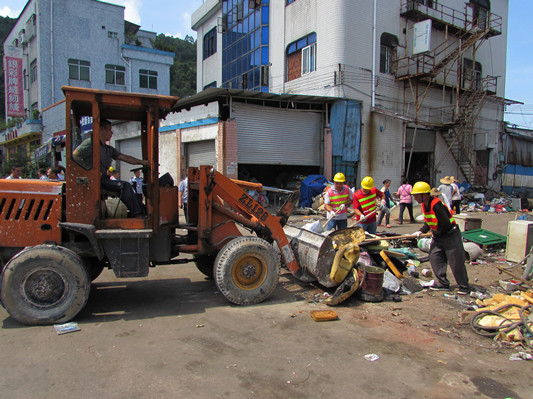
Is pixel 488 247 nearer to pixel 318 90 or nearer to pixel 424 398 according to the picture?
pixel 424 398

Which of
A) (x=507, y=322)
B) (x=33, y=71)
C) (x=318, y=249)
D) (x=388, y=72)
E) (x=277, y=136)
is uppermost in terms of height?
(x=33, y=71)

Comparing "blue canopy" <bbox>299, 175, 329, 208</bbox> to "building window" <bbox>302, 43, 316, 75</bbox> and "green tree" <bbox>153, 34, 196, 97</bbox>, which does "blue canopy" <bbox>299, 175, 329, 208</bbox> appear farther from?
"green tree" <bbox>153, 34, 196, 97</bbox>

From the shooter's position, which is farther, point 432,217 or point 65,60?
point 65,60

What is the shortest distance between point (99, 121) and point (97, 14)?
95.1 feet

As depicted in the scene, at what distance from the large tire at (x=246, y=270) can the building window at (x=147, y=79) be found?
28.9 meters

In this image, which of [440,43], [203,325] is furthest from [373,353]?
[440,43]

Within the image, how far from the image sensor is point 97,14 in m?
27.9

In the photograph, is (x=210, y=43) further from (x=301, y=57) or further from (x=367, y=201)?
(x=367, y=201)

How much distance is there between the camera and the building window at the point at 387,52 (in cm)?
1773

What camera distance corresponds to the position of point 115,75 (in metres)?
29.2

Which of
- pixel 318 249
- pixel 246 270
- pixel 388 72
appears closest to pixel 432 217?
pixel 318 249

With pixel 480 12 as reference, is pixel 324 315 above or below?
below

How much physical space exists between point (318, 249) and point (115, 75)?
95.2ft

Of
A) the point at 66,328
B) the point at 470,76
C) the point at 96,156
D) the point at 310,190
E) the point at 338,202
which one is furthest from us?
the point at 470,76
